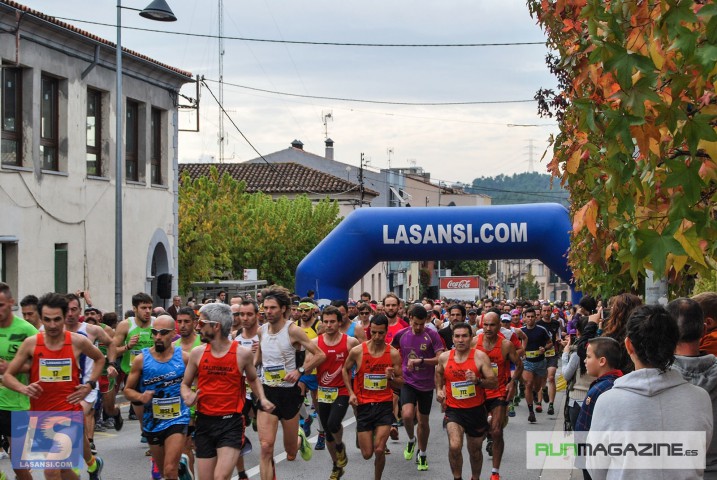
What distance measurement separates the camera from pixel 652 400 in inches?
189

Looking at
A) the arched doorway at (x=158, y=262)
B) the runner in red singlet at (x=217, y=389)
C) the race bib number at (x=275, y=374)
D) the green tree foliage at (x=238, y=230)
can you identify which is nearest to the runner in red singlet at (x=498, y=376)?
the race bib number at (x=275, y=374)

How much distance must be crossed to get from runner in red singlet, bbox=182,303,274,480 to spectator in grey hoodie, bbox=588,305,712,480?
15.1ft

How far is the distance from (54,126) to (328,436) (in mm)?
15363

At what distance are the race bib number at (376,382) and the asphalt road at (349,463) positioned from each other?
114 centimetres

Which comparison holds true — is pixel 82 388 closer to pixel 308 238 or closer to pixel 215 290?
pixel 215 290

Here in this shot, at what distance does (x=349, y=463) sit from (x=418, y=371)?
1.32m

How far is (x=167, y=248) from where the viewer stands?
30.8m

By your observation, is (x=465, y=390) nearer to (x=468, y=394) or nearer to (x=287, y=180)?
(x=468, y=394)

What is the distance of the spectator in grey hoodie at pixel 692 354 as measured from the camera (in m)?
5.67

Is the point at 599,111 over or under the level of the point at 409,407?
over

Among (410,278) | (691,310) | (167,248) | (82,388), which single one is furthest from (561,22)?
(410,278)

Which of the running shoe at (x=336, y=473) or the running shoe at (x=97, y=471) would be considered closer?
the running shoe at (x=97, y=471)

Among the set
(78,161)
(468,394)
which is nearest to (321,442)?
(468,394)

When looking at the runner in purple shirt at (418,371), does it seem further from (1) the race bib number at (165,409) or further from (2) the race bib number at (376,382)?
(1) the race bib number at (165,409)
